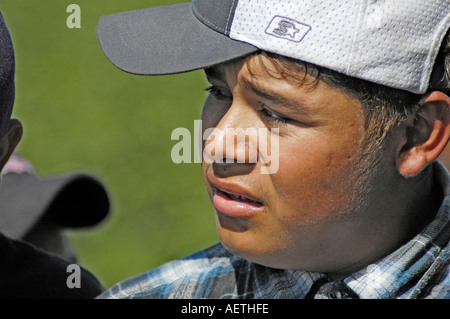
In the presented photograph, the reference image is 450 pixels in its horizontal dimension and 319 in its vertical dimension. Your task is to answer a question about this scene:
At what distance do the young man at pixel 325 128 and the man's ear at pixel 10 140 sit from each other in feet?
1.19

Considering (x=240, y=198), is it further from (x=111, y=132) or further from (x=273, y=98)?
(x=111, y=132)

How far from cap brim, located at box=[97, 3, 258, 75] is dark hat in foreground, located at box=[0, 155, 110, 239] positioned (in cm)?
76

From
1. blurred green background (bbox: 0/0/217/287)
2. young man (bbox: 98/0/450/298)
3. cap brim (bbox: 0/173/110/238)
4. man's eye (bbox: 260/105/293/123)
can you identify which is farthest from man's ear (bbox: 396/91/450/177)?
blurred green background (bbox: 0/0/217/287)

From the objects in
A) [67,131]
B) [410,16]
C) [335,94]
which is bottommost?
[67,131]

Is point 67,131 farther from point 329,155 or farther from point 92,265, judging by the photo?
point 329,155

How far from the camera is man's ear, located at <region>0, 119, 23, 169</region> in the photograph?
1.71m

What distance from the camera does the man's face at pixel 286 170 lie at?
4.30 ft

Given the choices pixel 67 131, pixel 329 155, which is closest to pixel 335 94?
pixel 329 155

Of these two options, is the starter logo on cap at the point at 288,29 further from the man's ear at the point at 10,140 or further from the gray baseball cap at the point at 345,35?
the man's ear at the point at 10,140

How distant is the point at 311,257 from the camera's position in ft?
4.66

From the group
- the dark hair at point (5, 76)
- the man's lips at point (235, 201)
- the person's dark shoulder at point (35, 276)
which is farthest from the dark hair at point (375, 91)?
the person's dark shoulder at point (35, 276)

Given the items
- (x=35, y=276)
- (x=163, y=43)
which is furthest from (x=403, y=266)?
(x=35, y=276)

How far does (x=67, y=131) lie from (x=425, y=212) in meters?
3.09

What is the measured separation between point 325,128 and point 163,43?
36 cm
